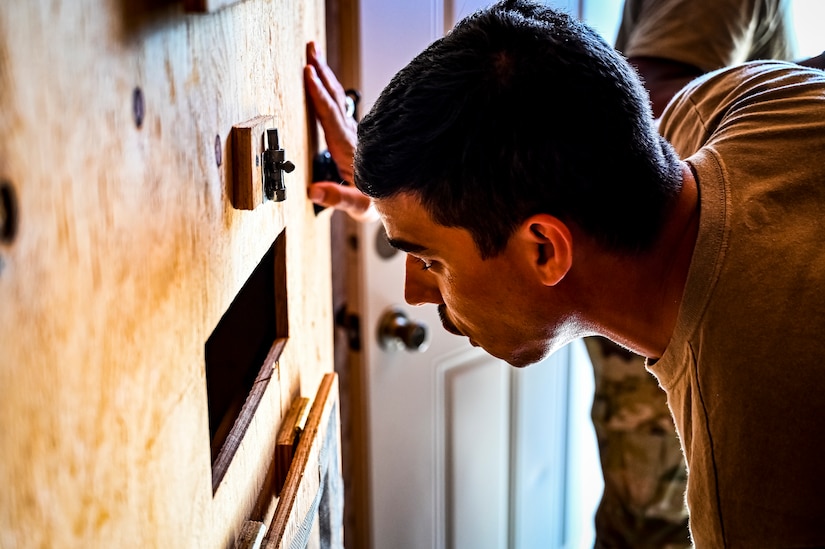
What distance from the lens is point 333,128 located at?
3.72 feet

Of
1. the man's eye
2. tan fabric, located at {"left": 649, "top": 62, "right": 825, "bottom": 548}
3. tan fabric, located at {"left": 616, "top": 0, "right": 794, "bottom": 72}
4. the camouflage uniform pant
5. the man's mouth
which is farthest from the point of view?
the camouflage uniform pant

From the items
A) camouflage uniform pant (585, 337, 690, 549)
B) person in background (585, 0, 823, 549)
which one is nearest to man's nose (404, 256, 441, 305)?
person in background (585, 0, 823, 549)

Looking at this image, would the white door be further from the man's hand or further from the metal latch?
the metal latch

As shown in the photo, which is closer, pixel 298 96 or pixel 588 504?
pixel 298 96

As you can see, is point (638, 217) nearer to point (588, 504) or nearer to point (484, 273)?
point (484, 273)

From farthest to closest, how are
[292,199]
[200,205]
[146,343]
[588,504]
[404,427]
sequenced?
[588,504], [404,427], [292,199], [200,205], [146,343]

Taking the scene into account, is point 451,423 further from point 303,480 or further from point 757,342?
point 757,342

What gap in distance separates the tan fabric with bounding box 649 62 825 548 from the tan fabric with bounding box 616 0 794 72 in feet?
1.84

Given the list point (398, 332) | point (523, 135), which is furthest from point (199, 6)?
point (398, 332)

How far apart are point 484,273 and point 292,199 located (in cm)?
25

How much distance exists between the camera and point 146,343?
1.75 feet

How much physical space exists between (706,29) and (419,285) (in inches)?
31.2

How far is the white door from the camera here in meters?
1.54

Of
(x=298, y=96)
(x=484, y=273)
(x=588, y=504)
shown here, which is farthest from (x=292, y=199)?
(x=588, y=504)
